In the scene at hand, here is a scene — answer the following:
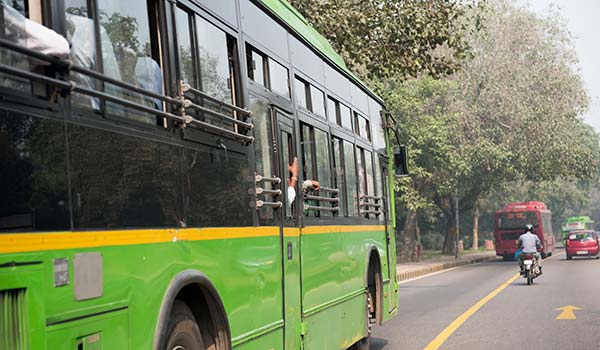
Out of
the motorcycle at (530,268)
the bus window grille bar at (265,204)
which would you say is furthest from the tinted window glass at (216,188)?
the motorcycle at (530,268)

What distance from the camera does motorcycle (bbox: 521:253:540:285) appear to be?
2675 cm

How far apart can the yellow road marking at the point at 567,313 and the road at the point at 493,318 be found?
12 cm

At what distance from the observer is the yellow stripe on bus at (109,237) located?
329cm

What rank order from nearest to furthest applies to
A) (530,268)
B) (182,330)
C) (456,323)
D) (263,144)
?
1. (182,330)
2. (263,144)
3. (456,323)
4. (530,268)

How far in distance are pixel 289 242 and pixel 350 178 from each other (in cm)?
302

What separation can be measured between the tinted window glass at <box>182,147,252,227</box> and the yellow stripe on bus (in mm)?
55

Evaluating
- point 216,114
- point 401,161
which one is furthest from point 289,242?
point 401,161

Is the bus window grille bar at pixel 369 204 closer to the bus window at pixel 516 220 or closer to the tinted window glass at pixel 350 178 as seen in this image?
the tinted window glass at pixel 350 178

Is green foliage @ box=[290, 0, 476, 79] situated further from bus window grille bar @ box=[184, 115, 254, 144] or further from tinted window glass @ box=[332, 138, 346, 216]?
bus window grille bar @ box=[184, 115, 254, 144]

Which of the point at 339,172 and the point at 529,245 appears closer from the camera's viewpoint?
the point at 339,172

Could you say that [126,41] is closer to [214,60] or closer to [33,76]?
[33,76]

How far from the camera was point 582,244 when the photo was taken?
52.1 m

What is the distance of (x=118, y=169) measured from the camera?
166 inches

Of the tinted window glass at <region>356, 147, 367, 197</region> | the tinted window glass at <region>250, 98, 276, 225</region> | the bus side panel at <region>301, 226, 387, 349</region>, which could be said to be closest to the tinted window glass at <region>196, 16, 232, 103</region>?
the tinted window glass at <region>250, 98, 276, 225</region>
